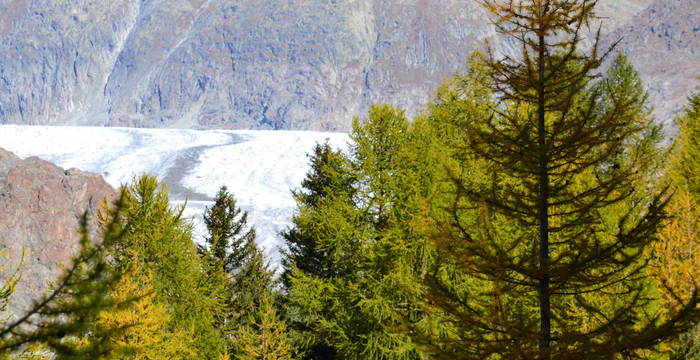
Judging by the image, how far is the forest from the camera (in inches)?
223

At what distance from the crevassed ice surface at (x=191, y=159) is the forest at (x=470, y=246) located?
46.7 m

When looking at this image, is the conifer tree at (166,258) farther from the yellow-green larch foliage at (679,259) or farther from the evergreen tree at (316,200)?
the yellow-green larch foliage at (679,259)

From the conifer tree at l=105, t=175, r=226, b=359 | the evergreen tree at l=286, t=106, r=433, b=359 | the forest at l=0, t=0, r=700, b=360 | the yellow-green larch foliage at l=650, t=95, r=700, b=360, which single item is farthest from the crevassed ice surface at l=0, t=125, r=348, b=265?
the yellow-green larch foliage at l=650, t=95, r=700, b=360

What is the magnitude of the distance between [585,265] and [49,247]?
1951 inches

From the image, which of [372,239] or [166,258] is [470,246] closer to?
[372,239]

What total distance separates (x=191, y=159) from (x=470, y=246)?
290 ft

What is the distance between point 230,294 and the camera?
2505cm

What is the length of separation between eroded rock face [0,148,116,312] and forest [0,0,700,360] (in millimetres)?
27940

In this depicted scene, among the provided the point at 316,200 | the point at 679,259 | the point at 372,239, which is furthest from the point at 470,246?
the point at 316,200

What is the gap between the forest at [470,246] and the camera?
18.6ft

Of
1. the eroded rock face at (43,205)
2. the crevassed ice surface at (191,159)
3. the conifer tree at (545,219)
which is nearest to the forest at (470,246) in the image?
the conifer tree at (545,219)

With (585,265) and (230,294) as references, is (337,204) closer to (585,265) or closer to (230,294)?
(585,265)

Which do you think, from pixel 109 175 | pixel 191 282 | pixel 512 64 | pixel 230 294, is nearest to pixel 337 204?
pixel 191 282

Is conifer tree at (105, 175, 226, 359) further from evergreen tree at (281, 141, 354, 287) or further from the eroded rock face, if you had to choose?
the eroded rock face
